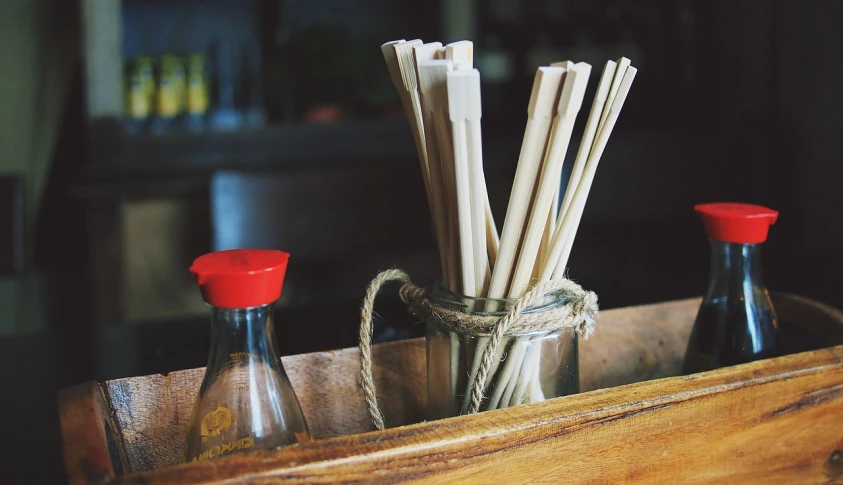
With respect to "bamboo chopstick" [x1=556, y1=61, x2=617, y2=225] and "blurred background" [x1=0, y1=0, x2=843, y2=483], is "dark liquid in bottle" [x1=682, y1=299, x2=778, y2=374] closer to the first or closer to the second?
"bamboo chopstick" [x1=556, y1=61, x2=617, y2=225]

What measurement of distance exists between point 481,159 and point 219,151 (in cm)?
171

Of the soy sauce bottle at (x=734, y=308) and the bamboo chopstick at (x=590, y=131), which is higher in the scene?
the bamboo chopstick at (x=590, y=131)

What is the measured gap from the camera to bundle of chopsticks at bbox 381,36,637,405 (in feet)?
1.09

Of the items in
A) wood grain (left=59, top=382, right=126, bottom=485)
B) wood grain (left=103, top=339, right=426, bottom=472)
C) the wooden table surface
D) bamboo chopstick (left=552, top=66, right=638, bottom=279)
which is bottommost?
the wooden table surface

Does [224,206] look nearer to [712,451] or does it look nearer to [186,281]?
[186,281]

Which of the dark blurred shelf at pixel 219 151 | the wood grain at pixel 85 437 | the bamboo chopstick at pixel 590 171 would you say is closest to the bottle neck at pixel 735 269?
the bamboo chopstick at pixel 590 171

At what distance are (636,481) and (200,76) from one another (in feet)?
6.45

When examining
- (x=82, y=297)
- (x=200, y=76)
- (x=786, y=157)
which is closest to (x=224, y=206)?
(x=200, y=76)

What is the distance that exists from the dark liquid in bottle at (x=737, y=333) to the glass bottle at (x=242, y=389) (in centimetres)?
27

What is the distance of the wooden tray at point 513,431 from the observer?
1.03ft

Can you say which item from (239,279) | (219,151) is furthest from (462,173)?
(219,151)

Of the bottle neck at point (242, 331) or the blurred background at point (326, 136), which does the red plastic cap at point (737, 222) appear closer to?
the bottle neck at point (242, 331)

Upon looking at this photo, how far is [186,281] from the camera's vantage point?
2.11m

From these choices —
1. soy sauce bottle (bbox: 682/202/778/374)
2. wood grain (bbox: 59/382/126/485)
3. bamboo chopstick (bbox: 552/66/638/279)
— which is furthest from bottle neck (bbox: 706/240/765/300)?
wood grain (bbox: 59/382/126/485)
